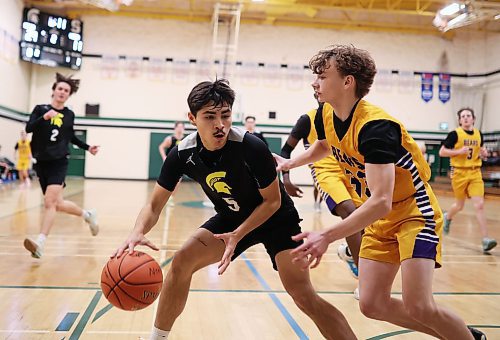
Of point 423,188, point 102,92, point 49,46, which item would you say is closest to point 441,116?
point 102,92

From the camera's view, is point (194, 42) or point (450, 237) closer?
point (450, 237)

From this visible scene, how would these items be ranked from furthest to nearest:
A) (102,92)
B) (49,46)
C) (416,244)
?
(102,92) < (49,46) < (416,244)

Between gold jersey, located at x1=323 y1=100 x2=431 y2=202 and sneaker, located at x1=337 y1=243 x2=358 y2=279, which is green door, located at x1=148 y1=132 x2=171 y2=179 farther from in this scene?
gold jersey, located at x1=323 y1=100 x2=431 y2=202

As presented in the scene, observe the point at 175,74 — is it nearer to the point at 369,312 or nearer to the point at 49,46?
the point at 49,46

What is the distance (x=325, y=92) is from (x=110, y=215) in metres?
7.89

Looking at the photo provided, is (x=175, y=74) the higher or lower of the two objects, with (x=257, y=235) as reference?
higher

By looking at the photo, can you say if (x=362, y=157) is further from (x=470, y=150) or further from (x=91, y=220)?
(x=470, y=150)

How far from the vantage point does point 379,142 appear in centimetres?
228

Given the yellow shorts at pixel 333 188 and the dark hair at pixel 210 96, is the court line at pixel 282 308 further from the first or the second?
the dark hair at pixel 210 96

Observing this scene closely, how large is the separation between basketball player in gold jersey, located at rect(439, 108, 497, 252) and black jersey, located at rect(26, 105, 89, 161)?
210 inches

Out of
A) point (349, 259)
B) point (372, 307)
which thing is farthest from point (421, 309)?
point (349, 259)

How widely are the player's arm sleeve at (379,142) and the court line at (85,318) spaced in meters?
2.23

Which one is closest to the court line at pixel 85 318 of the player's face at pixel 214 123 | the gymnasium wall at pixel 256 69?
the player's face at pixel 214 123

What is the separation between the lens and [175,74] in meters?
21.6
